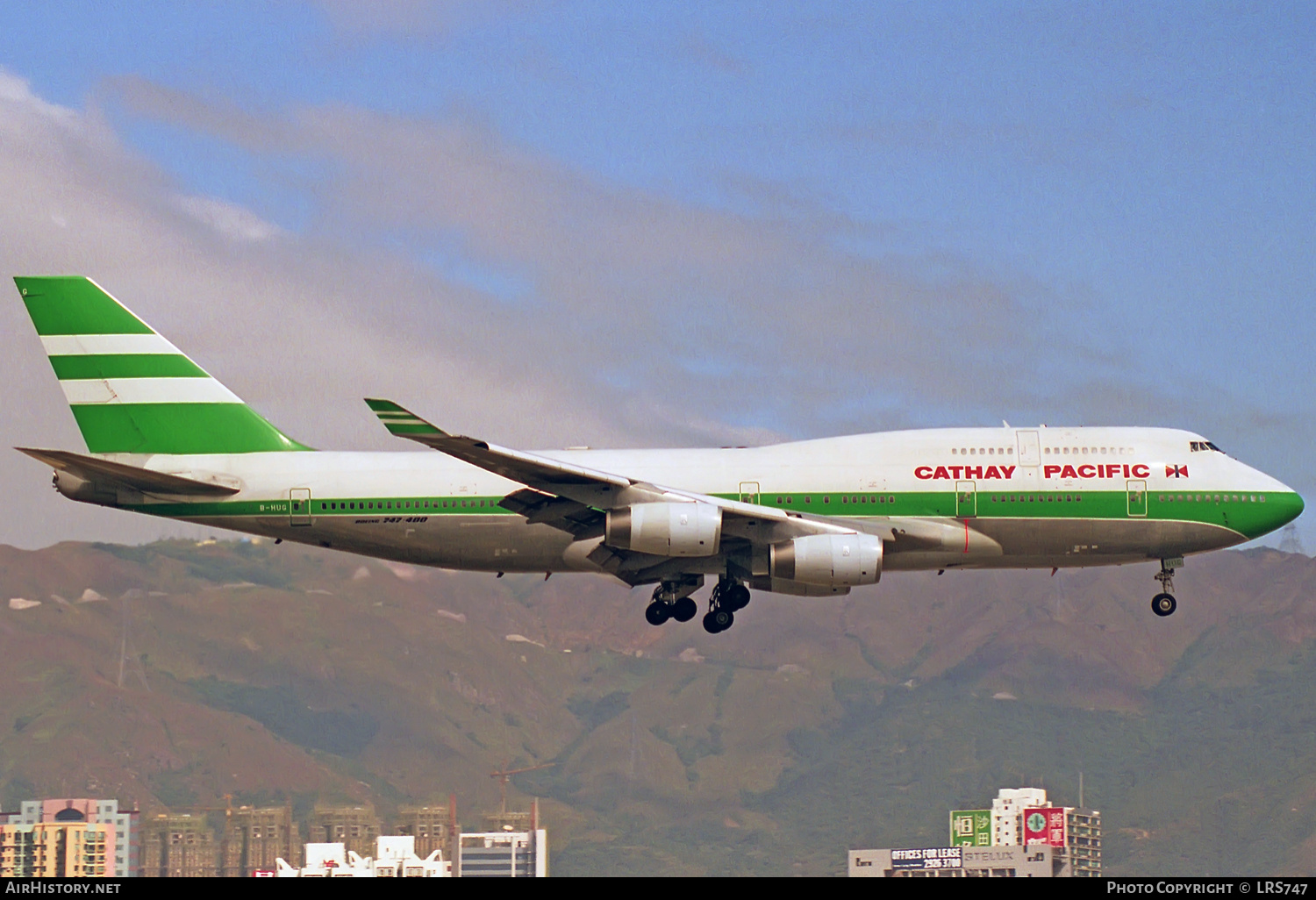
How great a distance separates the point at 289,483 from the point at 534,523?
21.8ft

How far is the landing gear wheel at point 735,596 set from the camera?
4600 cm

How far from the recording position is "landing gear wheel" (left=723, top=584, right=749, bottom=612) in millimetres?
46000

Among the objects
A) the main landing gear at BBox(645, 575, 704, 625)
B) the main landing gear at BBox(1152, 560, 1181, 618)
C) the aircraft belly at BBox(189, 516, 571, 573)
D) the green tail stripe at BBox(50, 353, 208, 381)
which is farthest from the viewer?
the green tail stripe at BBox(50, 353, 208, 381)

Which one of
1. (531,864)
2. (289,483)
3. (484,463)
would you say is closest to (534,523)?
(484,463)

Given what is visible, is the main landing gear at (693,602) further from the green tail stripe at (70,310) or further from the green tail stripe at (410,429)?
the green tail stripe at (70,310)

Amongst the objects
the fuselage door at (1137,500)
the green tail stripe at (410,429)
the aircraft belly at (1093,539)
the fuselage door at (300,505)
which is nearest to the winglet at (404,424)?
the green tail stripe at (410,429)

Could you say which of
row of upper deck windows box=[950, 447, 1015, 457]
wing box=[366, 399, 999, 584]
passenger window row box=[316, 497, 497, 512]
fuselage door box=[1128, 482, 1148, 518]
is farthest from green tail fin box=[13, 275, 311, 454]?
fuselage door box=[1128, 482, 1148, 518]

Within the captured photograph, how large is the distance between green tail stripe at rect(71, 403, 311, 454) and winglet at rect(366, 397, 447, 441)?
356 inches

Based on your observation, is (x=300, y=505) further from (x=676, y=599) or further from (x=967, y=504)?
(x=967, y=504)

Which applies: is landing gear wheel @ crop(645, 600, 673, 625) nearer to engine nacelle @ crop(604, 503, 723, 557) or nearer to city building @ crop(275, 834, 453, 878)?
engine nacelle @ crop(604, 503, 723, 557)
